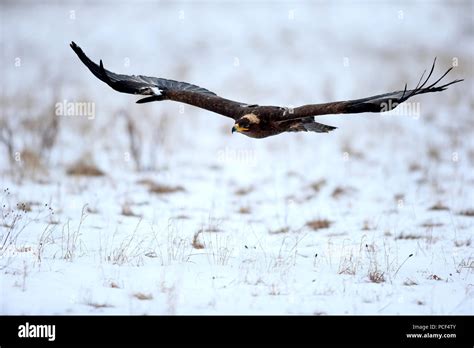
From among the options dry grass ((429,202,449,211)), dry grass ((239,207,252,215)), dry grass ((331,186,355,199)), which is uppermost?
dry grass ((331,186,355,199))

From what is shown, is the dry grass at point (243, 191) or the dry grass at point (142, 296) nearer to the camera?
the dry grass at point (142, 296)

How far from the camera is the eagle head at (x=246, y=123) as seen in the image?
7.25m

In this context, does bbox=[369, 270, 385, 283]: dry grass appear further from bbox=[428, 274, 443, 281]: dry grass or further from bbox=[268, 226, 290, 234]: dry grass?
bbox=[268, 226, 290, 234]: dry grass

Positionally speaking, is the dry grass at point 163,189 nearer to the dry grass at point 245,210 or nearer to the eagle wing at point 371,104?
the dry grass at point 245,210

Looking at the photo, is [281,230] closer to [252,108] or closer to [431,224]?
[252,108]

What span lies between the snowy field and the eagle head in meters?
1.36

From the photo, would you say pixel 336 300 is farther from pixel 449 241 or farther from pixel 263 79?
pixel 263 79

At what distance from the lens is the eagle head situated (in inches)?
285

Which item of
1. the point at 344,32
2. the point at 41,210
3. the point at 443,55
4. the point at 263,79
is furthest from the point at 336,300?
the point at 344,32

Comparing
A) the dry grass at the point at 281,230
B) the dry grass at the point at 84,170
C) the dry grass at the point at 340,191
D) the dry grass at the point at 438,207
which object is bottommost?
the dry grass at the point at 281,230

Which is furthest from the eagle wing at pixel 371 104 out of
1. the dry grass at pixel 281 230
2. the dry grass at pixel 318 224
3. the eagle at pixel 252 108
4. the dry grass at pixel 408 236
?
the dry grass at pixel 318 224

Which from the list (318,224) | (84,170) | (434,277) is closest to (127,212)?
(318,224)

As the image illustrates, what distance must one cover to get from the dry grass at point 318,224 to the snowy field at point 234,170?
0.07 meters

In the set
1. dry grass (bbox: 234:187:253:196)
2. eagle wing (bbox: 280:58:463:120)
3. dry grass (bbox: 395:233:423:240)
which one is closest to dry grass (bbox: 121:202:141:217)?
dry grass (bbox: 234:187:253:196)
